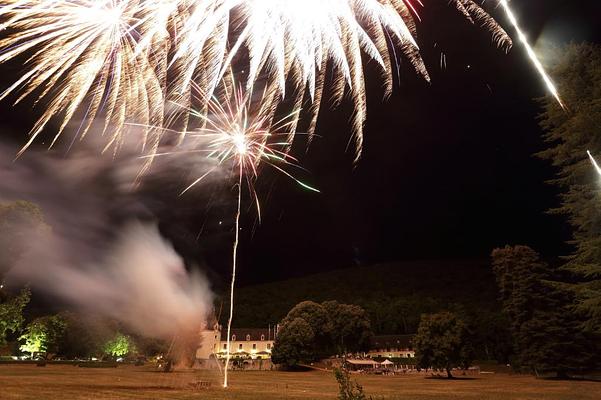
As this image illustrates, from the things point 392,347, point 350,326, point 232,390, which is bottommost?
point 232,390

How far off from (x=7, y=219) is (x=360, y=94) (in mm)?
24848

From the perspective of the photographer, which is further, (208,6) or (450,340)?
(450,340)

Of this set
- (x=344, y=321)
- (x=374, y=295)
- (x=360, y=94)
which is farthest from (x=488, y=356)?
(x=360, y=94)

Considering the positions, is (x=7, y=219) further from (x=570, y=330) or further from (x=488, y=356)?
(x=488, y=356)

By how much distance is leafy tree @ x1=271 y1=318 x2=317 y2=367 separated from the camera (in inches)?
2640

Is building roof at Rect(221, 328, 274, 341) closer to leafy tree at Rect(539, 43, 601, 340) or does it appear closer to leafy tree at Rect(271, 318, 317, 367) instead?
leafy tree at Rect(271, 318, 317, 367)

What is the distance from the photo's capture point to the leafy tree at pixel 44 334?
79.4m

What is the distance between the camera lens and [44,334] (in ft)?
264

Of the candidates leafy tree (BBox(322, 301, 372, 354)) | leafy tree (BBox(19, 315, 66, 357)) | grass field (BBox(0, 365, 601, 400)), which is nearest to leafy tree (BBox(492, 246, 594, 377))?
grass field (BBox(0, 365, 601, 400))

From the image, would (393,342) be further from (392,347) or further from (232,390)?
(232,390)

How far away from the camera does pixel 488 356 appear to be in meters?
97.6

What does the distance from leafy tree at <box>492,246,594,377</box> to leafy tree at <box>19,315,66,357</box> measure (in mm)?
74477

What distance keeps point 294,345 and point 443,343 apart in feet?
81.0

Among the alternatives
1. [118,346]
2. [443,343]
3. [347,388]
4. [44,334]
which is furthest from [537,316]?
[118,346]
